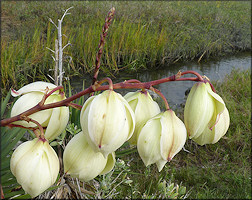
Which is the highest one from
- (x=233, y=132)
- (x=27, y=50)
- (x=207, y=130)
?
(x=207, y=130)

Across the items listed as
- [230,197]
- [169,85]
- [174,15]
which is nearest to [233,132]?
[230,197]

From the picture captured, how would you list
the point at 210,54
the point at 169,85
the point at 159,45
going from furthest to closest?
the point at 210,54 → the point at 159,45 → the point at 169,85

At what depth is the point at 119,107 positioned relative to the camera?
0.42 m

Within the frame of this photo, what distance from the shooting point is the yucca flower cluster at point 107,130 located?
1.36 ft

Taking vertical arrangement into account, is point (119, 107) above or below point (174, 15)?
above

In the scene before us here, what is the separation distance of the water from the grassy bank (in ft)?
0.54

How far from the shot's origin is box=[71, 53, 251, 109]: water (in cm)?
407

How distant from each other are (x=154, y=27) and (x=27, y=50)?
264 centimetres

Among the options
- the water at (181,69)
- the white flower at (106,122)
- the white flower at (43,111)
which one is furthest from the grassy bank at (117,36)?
the white flower at (106,122)

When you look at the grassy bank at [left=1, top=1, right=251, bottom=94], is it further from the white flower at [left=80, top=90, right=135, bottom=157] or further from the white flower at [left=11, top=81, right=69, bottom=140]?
the white flower at [left=80, top=90, right=135, bottom=157]

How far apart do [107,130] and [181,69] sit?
4.92 metres

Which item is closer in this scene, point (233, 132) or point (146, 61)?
point (233, 132)

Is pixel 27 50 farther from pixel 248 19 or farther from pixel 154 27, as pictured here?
pixel 248 19

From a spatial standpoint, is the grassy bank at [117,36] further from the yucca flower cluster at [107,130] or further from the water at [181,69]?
the yucca flower cluster at [107,130]
